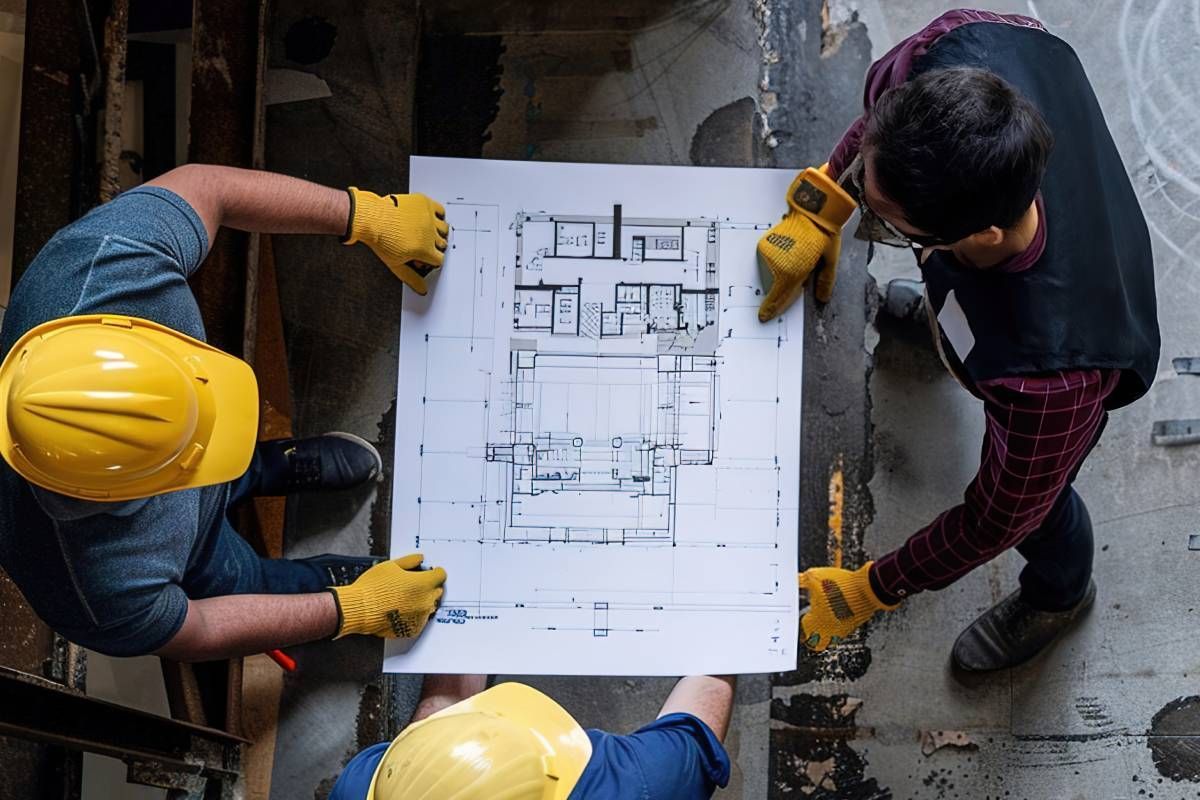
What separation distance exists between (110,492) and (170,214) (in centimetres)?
47

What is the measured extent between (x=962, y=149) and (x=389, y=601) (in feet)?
4.23

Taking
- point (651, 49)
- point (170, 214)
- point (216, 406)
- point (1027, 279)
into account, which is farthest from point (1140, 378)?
point (170, 214)

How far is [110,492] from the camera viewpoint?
1.38 m

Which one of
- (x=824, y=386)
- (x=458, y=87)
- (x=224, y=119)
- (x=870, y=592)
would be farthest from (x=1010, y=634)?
(x=224, y=119)

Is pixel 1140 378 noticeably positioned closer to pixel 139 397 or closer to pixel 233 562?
pixel 139 397

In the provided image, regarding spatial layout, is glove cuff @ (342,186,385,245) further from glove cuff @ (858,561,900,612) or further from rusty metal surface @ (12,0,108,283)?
glove cuff @ (858,561,900,612)

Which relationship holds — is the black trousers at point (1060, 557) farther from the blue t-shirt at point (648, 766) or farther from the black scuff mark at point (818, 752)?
the blue t-shirt at point (648, 766)

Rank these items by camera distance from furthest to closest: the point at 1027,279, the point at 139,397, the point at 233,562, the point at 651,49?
the point at 651,49, the point at 233,562, the point at 1027,279, the point at 139,397

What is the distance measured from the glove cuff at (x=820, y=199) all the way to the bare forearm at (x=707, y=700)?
935 millimetres

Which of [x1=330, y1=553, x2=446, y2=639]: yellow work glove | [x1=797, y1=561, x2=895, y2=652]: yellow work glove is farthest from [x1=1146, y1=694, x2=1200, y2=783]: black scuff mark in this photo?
[x1=330, y1=553, x2=446, y2=639]: yellow work glove

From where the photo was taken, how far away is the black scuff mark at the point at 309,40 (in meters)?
2.25

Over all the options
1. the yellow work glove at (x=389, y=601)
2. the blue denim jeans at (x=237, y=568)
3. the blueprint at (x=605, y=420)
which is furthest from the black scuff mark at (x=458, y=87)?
the yellow work glove at (x=389, y=601)

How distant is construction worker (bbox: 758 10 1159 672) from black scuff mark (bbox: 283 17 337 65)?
125 centimetres

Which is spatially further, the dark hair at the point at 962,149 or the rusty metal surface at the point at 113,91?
the rusty metal surface at the point at 113,91
